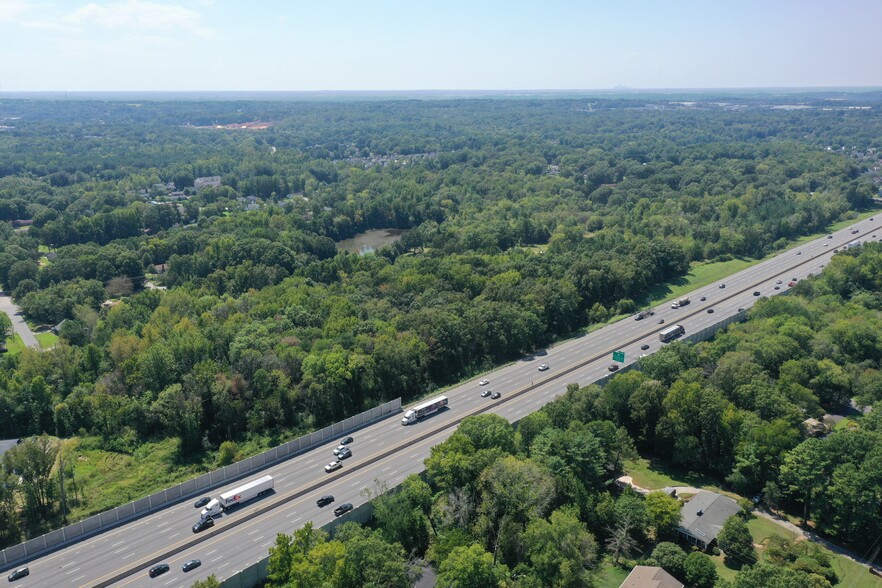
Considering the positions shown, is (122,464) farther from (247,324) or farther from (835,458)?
(835,458)

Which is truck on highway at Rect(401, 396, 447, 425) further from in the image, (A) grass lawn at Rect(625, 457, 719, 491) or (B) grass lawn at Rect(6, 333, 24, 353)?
(B) grass lawn at Rect(6, 333, 24, 353)

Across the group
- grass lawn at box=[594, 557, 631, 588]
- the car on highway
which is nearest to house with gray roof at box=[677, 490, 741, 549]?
grass lawn at box=[594, 557, 631, 588]

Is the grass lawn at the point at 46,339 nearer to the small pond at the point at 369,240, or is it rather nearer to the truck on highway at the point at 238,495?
the truck on highway at the point at 238,495

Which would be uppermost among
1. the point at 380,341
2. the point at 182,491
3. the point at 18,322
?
the point at 380,341

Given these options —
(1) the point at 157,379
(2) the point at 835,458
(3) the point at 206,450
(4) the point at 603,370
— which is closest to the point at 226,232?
(1) the point at 157,379

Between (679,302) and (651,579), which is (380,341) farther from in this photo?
(679,302)

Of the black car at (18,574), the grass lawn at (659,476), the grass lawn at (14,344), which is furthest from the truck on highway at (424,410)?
the grass lawn at (14,344)

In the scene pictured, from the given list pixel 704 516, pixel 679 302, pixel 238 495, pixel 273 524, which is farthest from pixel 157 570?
pixel 679 302
